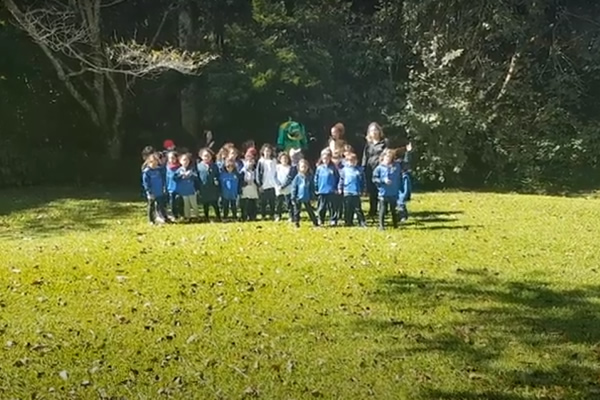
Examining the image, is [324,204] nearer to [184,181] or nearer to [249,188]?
[249,188]

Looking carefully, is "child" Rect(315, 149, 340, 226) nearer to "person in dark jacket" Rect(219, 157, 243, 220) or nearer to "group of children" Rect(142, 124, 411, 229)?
"group of children" Rect(142, 124, 411, 229)

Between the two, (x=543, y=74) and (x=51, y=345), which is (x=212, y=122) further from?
(x=51, y=345)

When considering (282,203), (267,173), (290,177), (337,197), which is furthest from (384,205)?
(282,203)

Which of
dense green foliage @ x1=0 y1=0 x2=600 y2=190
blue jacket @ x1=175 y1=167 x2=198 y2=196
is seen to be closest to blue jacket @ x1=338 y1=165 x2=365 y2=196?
blue jacket @ x1=175 y1=167 x2=198 y2=196

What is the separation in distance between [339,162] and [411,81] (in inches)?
409

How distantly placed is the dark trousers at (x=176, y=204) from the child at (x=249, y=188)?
109 cm

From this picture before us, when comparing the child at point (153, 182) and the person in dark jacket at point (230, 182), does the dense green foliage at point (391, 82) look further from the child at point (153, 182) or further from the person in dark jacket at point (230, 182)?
the child at point (153, 182)

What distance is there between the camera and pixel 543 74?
23.7 m

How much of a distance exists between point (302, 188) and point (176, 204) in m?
2.70

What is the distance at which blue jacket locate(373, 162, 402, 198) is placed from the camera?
12.8 m

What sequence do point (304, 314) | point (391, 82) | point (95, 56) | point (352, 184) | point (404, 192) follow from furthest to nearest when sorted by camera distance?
point (391, 82) → point (95, 56) → point (404, 192) → point (352, 184) → point (304, 314)

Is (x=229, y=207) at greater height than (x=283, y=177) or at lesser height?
lesser

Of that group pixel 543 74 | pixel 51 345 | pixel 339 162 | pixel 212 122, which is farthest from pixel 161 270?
pixel 543 74

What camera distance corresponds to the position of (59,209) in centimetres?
1852
